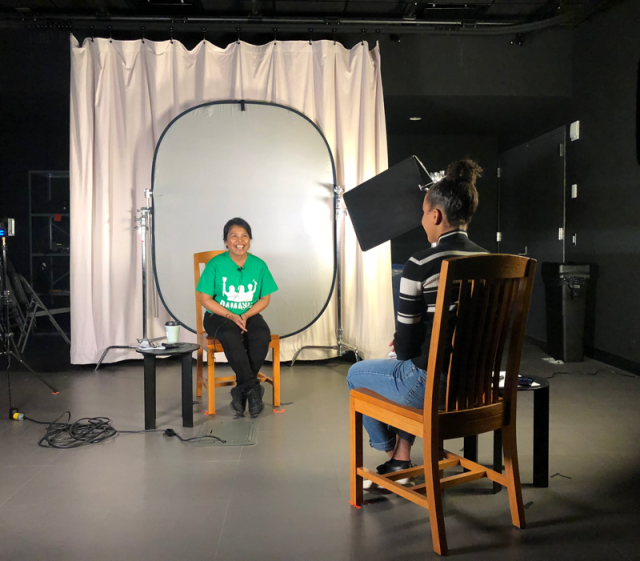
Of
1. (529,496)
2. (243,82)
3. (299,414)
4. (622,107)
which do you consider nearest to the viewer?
(529,496)

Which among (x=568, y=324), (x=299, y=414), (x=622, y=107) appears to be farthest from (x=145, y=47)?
(x=568, y=324)

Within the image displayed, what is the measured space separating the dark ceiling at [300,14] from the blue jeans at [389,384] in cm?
318

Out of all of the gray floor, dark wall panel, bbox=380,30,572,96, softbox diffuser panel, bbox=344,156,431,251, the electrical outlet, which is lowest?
the gray floor

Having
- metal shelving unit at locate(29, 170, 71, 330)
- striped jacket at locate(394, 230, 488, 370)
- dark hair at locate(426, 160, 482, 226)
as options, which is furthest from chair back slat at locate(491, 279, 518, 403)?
metal shelving unit at locate(29, 170, 71, 330)

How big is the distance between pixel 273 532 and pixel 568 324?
334 cm

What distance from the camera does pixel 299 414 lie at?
118 inches

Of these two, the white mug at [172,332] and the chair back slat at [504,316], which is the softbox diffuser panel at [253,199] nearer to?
the white mug at [172,332]

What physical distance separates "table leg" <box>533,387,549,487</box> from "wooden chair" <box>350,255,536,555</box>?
0.28m

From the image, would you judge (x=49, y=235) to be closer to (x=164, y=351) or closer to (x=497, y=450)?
(x=164, y=351)

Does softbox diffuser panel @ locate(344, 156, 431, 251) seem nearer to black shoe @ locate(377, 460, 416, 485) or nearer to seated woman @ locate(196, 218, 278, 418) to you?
seated woman @ locate(196, 218, 278, 418)

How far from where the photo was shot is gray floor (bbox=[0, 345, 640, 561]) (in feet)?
5.26

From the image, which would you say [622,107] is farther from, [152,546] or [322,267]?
[152,546]

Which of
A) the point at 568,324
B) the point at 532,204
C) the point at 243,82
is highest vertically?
the point at 243,82

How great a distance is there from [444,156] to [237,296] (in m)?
3.80
